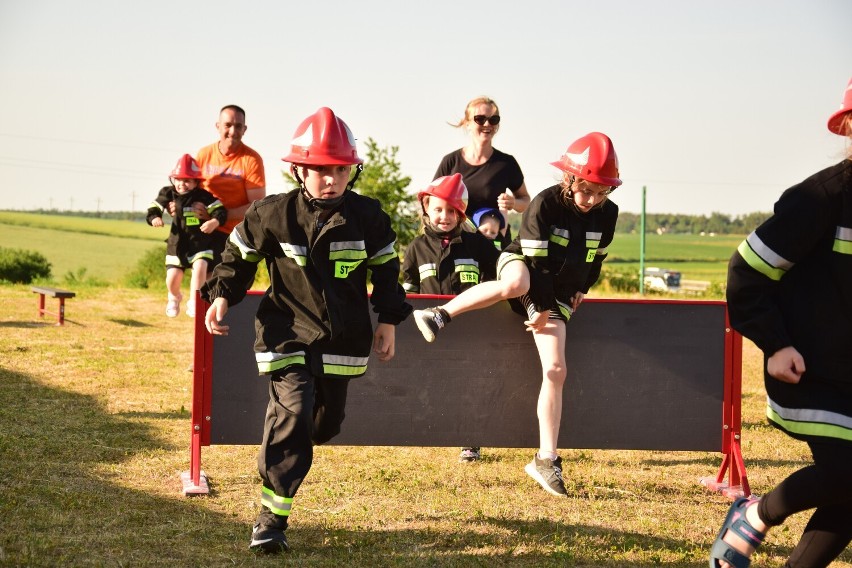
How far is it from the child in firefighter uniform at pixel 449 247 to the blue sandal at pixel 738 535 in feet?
11.0

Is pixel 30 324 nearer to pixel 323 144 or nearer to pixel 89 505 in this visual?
pixel 89 505

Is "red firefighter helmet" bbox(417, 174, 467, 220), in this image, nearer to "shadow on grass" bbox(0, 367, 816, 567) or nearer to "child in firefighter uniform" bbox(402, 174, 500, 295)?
"child in firefighter uniform" bbox(402, 174, 500, 295)

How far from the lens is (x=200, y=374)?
6.08 meters

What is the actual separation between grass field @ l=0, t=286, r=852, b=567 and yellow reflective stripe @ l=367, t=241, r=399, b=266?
50.3 inches

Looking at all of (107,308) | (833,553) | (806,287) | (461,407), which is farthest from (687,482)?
(107,308)

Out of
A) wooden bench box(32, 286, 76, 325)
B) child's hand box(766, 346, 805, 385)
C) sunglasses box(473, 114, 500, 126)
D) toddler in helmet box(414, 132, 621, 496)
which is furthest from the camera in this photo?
wooden bench box(32, 286, 76, 325)

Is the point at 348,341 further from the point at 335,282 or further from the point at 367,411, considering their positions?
the point at 367,411

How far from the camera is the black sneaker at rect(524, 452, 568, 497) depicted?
6133 millimetres

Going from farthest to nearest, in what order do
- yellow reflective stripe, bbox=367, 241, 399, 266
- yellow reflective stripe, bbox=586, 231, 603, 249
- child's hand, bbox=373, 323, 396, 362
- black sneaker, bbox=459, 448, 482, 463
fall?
black sneaker, bbox=459, 448, 482, 463, yellow reflective stripe, bbox=586, 231, 603, 249, child's hand, bbox=373, 323, 396, 362, yellow reflective stripe, bbox=367, 241, 399, 266

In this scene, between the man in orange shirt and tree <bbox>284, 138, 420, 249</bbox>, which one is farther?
tree <bbox>284, 138, 420, 249</bbox>

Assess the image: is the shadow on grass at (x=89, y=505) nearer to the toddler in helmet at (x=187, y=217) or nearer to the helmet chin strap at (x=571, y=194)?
the helmet chin strap at (x=571, y=194)

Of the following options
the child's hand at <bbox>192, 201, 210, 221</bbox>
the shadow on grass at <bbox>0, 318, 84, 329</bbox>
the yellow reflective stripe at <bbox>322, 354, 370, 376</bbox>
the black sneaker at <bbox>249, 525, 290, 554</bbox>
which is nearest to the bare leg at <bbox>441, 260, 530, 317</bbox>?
the yellow reflective stripe at <bbox>322, 354, 370, 376</bbox>

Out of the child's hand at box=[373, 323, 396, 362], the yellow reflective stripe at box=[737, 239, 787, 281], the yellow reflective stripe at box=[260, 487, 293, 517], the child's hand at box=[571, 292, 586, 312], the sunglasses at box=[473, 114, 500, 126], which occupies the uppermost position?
the sunglasses at box=[473, 114, 500, 126]

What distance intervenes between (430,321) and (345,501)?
1.11 metres
